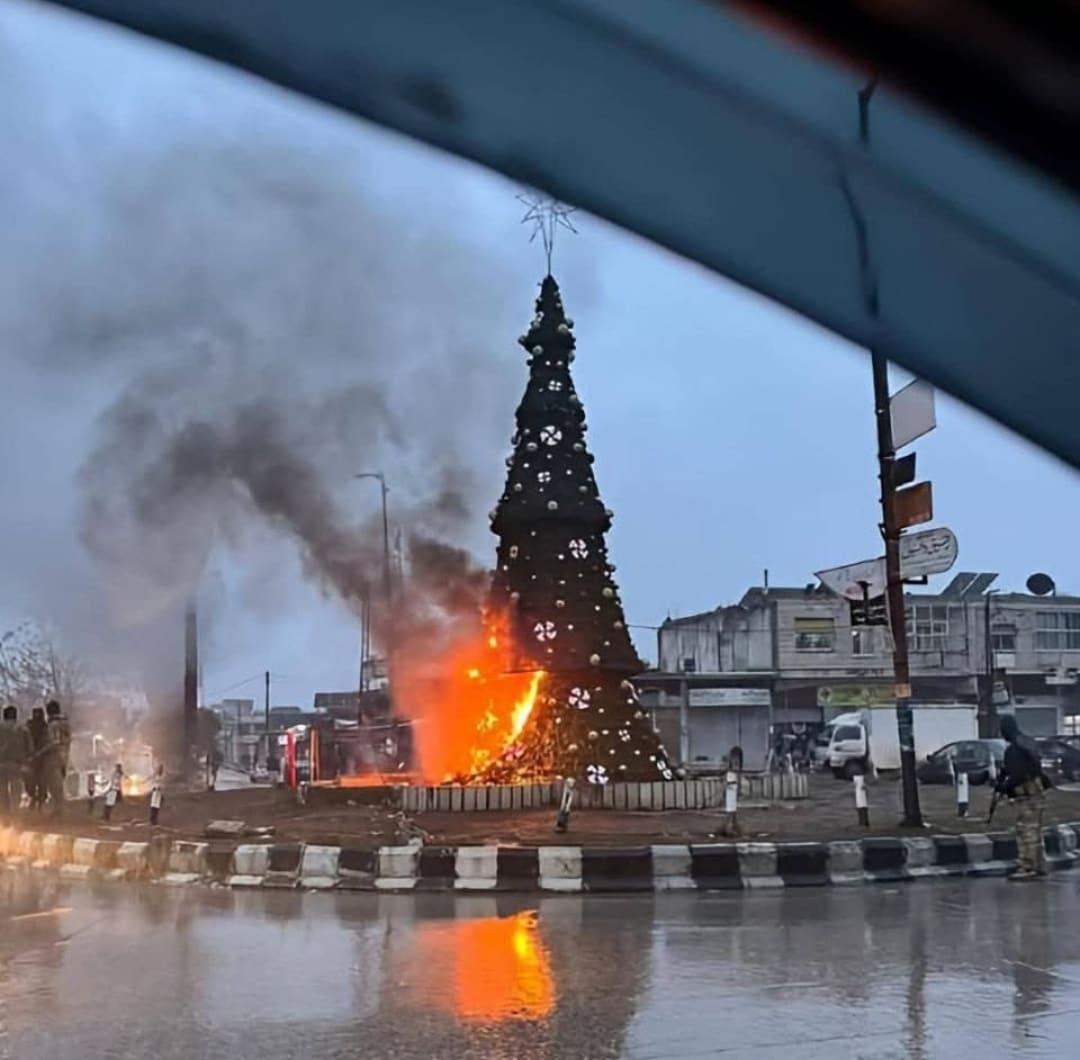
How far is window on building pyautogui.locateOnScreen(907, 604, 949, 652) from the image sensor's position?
5822 cm

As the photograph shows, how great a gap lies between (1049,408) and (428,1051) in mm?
4569

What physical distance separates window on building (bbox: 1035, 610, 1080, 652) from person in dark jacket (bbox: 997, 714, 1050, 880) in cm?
4899

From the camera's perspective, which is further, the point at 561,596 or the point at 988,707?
the point at 988,707

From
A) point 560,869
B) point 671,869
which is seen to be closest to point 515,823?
point 560,869

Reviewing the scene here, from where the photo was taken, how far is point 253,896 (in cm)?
1220

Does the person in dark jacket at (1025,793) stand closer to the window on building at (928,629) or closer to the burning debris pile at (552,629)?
the burning debris pile at (552,629)

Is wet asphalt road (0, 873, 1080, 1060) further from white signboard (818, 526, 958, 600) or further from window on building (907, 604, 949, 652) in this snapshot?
window on building (907, 604, 949, 652)

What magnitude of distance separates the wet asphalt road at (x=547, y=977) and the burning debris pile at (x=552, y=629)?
223 inches

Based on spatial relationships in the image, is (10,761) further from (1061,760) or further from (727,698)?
(727,698)

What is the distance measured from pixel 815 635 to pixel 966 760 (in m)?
24.5

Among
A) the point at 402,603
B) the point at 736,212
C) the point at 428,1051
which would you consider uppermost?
the point at 402,603

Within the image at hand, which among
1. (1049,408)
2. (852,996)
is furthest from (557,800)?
(1049,408)

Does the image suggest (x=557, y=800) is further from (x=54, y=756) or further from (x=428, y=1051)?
(x=428, y=1051)

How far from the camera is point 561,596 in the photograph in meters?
18.2
